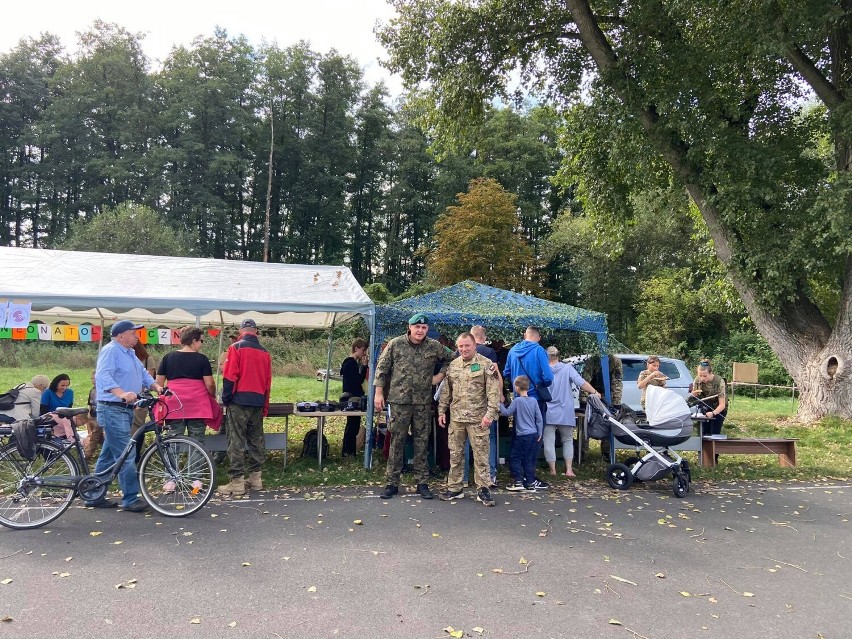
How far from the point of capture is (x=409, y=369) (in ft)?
20.9

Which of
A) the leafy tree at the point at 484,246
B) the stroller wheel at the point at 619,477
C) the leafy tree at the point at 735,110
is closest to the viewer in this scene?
Result: the stroller wheel at the point at 619,477

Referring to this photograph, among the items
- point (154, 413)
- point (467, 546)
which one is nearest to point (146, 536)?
point (154, 413)

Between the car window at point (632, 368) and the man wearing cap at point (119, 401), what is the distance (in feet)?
29.2

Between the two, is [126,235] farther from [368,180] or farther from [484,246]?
[368,180]

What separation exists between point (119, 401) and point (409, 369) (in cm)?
283

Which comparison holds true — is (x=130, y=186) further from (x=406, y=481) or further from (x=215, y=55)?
(x=406, y=481)

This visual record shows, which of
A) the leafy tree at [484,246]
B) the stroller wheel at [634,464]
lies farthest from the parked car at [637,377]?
the leafy tree at [484,246]

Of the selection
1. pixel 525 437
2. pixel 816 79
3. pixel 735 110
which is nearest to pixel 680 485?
pixel 525 437

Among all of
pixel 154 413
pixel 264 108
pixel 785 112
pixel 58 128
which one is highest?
pixel 264 108

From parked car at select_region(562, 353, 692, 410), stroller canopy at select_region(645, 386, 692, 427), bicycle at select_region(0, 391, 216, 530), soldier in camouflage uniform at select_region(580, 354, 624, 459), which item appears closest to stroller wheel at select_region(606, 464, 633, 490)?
stroller canopy at select_region(645, 386, 692, 427)

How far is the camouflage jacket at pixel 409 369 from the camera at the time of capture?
6.36m

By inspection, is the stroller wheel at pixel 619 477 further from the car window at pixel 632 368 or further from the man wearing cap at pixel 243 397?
the car window at pixel 632 368

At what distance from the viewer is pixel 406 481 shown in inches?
284

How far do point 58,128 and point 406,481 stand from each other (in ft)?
144
